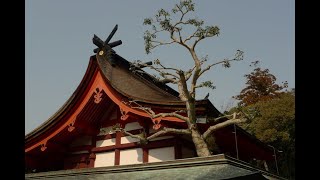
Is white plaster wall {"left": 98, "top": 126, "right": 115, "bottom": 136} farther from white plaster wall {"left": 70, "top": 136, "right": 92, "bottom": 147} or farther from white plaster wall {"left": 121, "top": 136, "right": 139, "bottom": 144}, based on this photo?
white plaster wall {"left": 121, "top": 136, "right": 139, "bottom": 144}

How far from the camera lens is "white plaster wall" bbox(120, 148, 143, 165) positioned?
11.1m

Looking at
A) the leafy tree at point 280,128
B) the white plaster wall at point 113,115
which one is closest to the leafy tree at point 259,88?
the leafy tree at point 280,128

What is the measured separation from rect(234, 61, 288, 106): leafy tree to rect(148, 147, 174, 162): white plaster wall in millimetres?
26560

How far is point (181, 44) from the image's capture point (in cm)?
1063

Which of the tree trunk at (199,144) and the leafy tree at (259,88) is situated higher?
the leafy tree at (259,88)

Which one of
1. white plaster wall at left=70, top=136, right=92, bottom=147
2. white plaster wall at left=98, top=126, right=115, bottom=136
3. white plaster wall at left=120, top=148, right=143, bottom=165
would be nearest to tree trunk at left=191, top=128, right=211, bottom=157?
white plaster wall at left=120, top=148, right=143, bottom=165

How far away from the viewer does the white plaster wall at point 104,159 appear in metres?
11.8

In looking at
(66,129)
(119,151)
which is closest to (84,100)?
(66,129)

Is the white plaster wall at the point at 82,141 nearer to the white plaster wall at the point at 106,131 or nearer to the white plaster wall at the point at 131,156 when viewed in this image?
the white plaster wall at the point at 106,131

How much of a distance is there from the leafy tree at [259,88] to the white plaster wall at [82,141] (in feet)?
84.3

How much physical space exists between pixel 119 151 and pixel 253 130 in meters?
14.7

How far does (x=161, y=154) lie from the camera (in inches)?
418

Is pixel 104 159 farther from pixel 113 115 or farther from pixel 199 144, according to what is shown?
pixel 199 144
